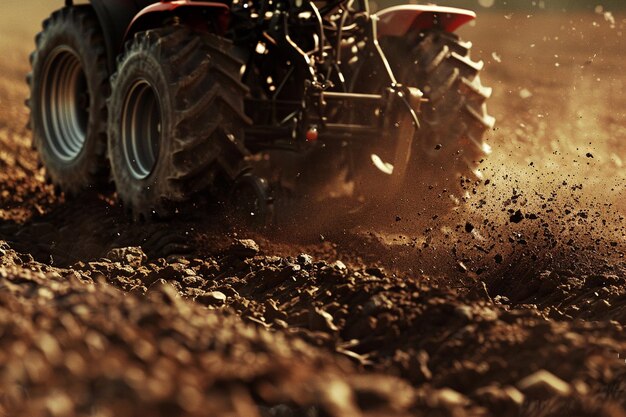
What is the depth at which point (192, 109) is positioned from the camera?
5.69 metres

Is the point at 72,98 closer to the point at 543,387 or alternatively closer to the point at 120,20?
the point at 120,20

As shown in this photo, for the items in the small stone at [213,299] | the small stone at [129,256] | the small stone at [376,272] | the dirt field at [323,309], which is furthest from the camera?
the small stone at [129,256]

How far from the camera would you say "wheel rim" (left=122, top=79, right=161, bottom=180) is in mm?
6414

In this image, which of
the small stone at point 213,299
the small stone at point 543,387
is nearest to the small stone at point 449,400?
the small stone at point 543,387

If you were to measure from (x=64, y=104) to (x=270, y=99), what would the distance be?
2202 mm

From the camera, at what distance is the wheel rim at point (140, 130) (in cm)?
641

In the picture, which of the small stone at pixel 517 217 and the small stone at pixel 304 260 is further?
the small stone at pixel 517 217

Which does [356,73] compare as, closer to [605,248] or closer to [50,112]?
[605,248]

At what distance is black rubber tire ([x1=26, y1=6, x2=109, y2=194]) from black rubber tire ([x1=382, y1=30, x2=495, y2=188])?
2216mm

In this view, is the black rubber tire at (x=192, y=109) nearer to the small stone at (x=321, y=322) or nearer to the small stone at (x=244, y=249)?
the small stone at (x=244, y=249)

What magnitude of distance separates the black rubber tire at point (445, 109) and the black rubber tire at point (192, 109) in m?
1.28

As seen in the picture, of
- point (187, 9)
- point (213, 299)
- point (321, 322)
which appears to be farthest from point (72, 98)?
point (321, 322)

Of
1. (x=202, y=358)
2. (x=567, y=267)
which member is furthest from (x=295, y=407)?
(x=567, y=267)

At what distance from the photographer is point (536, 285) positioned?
5.12m
